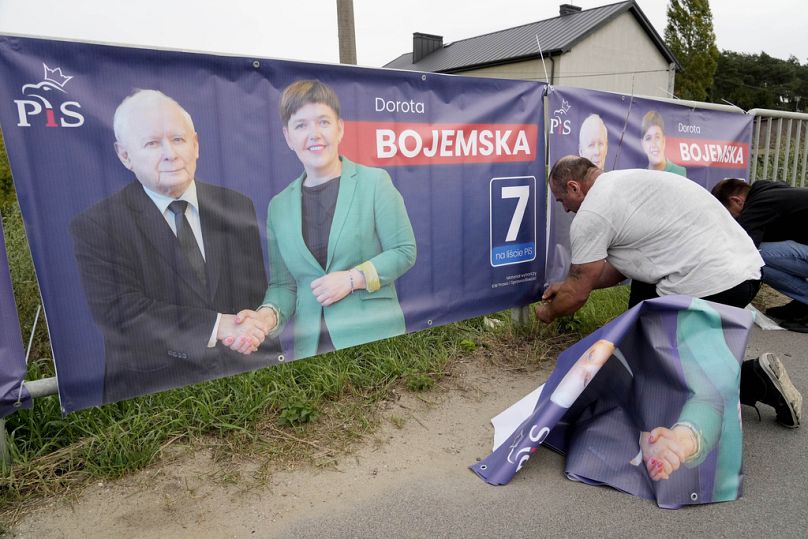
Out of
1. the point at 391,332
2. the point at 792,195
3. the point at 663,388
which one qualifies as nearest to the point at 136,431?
the point at 391,332

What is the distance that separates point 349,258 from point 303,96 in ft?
3.17

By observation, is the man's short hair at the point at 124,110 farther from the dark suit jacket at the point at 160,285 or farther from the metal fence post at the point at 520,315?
the metal fence post at the point at 520,315

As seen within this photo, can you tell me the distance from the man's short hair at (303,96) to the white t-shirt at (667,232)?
163 cm

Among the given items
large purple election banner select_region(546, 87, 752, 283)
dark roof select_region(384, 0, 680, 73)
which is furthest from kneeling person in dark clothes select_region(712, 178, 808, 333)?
dark roof select_region(384, 0, 680, 73)

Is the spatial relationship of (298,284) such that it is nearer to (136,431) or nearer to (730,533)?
(136,431)

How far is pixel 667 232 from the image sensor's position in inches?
134

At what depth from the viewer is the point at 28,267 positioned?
482cm

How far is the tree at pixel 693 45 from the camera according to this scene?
3866 centimetres

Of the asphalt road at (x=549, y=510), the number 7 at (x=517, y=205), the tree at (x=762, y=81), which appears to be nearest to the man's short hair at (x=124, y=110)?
the asphalt road at (x=549, y=510)

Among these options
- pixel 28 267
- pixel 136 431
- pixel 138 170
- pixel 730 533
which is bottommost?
pixel 730 533

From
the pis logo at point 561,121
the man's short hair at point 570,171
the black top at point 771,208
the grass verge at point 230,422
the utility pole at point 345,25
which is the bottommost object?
the grass verge at point 230,422

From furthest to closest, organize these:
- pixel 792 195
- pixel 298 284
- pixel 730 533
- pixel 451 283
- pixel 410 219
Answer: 1. pixel 792 195
2. pixel 451 283
3. pixel 410 219
4. pixel 298 284
5. pixel 730 533

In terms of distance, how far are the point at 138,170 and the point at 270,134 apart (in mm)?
703

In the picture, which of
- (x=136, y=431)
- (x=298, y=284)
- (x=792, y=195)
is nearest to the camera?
(x=136, y=431)
